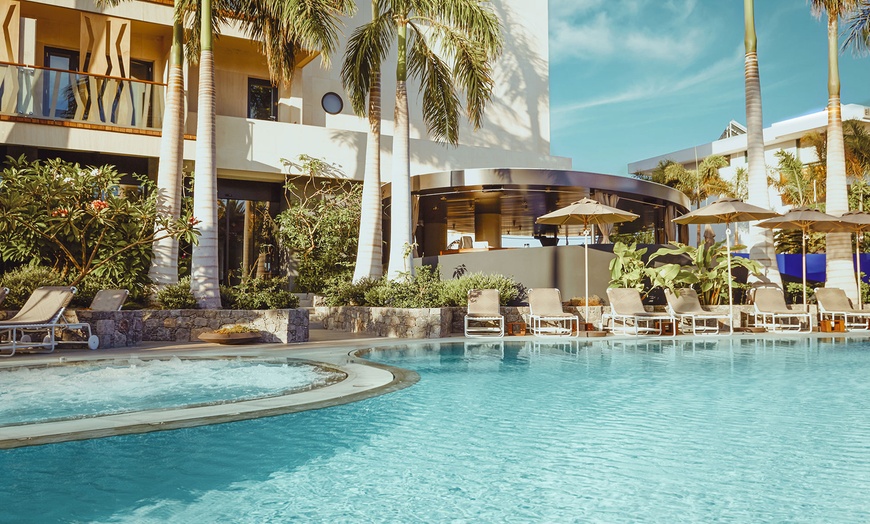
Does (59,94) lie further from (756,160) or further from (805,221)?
(805,221)

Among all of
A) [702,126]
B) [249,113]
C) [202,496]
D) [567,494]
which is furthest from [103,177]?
[702,126]

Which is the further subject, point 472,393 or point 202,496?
point 472,393

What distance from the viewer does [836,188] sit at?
1820cm

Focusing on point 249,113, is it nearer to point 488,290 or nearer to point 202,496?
point 488,290

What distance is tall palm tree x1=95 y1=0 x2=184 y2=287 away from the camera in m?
14.1

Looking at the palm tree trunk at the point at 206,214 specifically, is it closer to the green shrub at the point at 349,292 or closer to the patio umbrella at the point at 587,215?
the green shrub at the point at 349,292

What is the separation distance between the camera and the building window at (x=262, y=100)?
2120 centimetres

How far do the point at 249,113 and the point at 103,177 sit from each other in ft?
26.4

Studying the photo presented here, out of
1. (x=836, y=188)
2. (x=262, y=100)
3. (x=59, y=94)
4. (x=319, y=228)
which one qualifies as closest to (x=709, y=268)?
(x=836, y=188)

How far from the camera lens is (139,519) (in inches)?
142

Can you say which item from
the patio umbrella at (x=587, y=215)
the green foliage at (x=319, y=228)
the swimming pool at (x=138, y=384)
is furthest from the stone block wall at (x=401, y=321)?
the swimming pool at (x=138, y=384)

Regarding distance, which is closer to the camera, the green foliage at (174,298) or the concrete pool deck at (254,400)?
the concrete pool deck at (254,400)

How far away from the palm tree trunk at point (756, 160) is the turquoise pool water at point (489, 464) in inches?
427

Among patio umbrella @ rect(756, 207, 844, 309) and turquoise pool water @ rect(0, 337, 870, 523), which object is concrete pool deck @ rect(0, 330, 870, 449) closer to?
turquoise pool water @ rect(0, 337, 870, 523)
